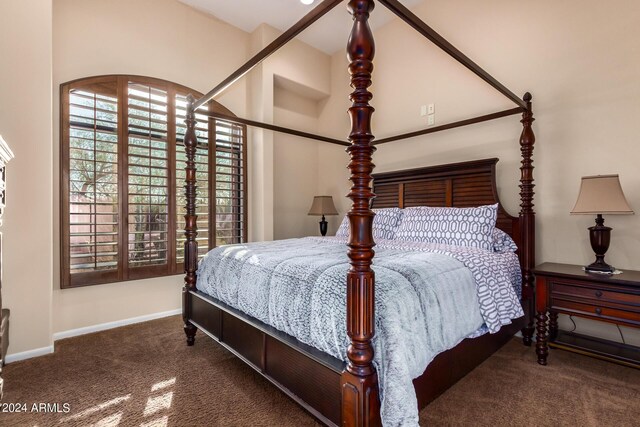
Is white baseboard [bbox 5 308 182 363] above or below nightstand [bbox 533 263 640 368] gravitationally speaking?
below

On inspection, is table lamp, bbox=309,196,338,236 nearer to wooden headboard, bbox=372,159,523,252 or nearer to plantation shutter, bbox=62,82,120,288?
wooden headboard, bbox=372,159,523,252

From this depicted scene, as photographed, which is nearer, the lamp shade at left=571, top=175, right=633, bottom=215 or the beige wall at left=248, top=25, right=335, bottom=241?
the lamp shade at left=571, top=175, right=633, bottom=215

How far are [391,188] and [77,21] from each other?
325cm

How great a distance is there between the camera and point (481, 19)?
294cm

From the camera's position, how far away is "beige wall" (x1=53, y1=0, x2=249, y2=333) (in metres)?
2.69

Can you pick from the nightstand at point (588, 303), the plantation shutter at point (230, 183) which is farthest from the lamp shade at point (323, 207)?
the nightstand at point (588, 303)

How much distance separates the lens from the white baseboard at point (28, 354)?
221 centimetres

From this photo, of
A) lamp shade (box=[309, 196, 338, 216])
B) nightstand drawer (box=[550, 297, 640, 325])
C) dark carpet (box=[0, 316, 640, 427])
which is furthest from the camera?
lamp shade (box=[309, 196, 338, 216])

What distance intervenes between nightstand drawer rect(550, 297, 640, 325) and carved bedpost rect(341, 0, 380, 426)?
157cm

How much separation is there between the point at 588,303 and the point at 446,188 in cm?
141

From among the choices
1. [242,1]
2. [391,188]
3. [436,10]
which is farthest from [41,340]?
[436,10]

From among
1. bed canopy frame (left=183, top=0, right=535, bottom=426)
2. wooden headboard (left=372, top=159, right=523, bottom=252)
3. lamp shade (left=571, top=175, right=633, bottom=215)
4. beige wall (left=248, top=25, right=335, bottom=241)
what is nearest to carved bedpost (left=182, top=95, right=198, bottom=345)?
bed canopy frame (left=183, top=0, right=535, bottom=426)

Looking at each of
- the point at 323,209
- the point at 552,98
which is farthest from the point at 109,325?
the point at 552,98

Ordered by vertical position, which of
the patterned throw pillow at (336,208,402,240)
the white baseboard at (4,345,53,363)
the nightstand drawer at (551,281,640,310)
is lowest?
the white baseboard at (4,345,53,363)
